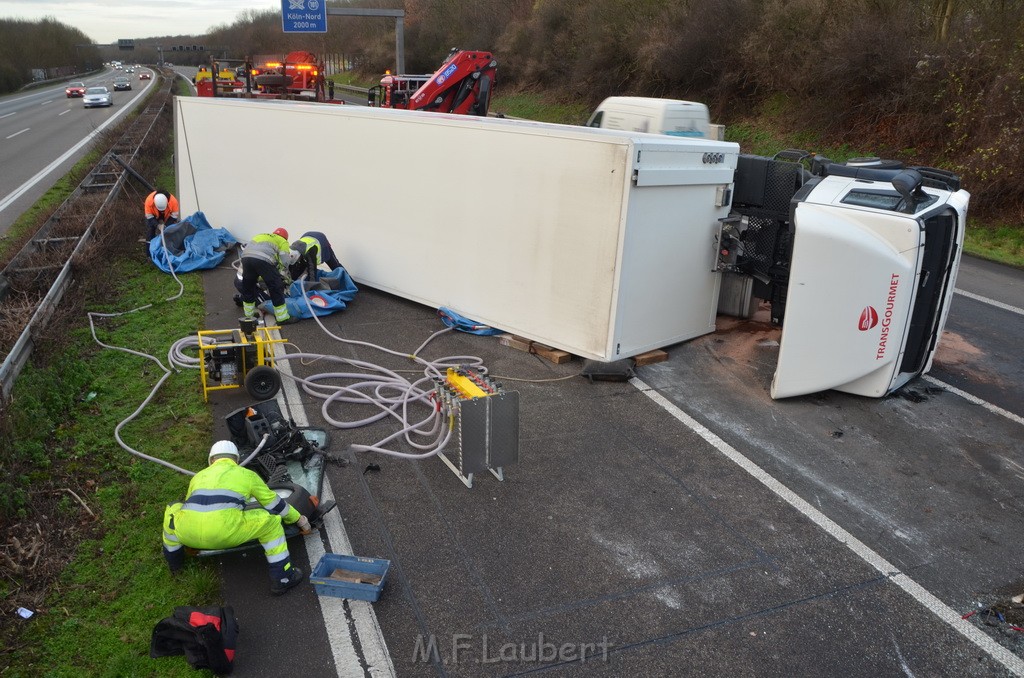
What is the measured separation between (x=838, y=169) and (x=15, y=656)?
8579 millimetres

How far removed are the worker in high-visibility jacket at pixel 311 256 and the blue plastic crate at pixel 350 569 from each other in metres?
5.56

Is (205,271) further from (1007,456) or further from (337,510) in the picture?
(1007,456)

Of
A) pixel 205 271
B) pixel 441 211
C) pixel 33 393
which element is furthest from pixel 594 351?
pixel 205 271

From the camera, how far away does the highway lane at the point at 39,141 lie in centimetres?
1881

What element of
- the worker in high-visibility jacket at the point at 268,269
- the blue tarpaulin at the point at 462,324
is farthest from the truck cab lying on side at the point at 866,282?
the worker in high-visibility jacket at the point at 268,269

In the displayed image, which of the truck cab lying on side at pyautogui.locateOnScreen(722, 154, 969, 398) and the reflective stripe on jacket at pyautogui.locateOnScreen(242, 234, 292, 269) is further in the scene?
the reflective stripe on jacket at pyautogui.locateOnScreen(242, 234, 292, 269)

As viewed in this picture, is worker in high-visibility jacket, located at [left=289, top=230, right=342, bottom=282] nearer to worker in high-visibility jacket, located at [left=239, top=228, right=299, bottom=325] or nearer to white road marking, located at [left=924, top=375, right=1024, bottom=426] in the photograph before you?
worker in high-visibility jacket, located at [left=239, top=228, right=299, bottom=325]

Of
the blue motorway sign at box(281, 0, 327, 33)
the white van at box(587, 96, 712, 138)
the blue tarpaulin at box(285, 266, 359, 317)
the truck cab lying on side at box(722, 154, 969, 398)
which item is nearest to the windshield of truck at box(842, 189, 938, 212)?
the truck cab lying on side at box(722, 154, 969, 398)

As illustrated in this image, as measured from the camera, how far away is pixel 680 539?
5.01 meters

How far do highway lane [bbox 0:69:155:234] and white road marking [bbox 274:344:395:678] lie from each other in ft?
43.9

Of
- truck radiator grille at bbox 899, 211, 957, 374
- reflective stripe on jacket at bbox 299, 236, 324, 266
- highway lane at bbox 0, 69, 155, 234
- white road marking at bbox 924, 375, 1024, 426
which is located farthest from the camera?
highway lane at bbox 0, 69, 155, 234

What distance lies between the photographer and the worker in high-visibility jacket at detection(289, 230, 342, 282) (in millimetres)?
9438

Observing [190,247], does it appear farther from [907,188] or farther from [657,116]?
[907,188]

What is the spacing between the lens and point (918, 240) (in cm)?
627
